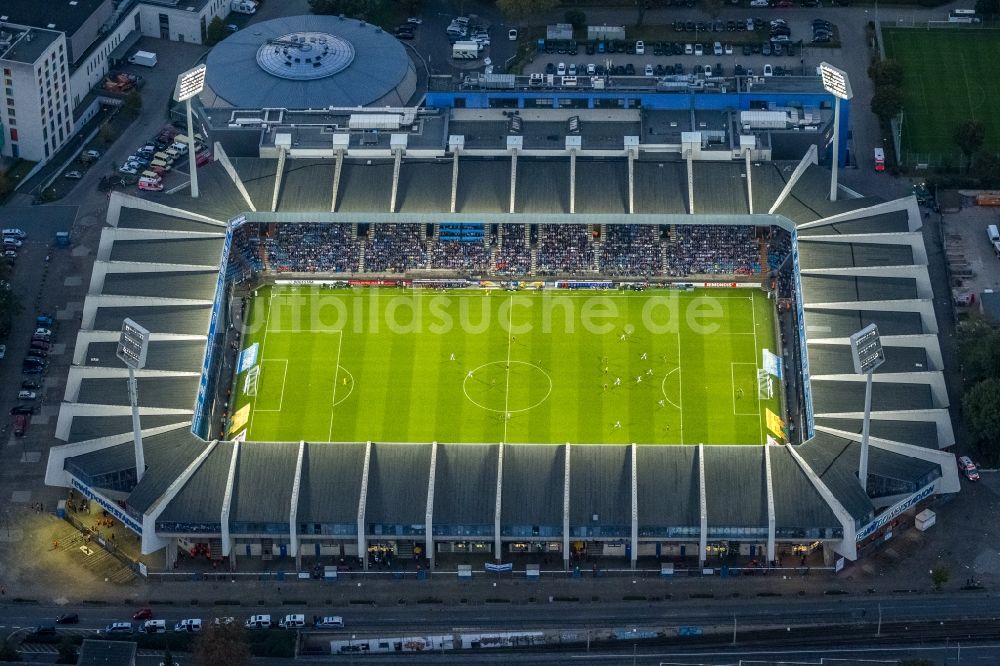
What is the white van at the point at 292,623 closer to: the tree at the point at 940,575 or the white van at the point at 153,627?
the white van at the point at 153,627

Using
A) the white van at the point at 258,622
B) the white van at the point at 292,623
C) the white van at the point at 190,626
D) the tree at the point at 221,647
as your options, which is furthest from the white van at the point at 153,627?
the white van at the point at 292,623

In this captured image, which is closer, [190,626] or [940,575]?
[190,626]

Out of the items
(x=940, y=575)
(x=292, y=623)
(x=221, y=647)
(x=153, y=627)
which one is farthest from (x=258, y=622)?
(x=940, y=575)

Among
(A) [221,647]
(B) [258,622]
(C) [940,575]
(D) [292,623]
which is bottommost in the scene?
(B) [258,622]

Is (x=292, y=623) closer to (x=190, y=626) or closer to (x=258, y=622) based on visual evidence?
(x=258, y=622)

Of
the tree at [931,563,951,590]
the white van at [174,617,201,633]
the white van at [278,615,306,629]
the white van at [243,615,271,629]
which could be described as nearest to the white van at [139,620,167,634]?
the white van at [174,617,201,633]

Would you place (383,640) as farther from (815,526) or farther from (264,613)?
(815,526)
